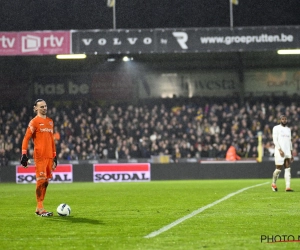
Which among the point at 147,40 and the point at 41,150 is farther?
the point at 147,40

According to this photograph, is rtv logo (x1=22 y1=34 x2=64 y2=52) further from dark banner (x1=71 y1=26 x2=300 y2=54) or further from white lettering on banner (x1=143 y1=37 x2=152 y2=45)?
white lettering on banner (x1=143 y1=37 x2=152 y2=45)

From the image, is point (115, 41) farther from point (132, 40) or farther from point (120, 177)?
point (120, 177)

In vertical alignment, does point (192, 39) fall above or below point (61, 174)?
above

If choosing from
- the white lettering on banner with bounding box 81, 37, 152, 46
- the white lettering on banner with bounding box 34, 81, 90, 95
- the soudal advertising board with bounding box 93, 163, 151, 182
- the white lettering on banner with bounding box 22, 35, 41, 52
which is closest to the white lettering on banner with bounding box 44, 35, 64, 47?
the white lettering on banner with bounding box 22, 35, 41, 52

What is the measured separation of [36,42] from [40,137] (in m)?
22.7

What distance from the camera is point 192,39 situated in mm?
34781

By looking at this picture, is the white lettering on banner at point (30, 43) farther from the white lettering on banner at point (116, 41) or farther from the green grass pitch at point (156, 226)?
the green grass pitch at point (156, 226)

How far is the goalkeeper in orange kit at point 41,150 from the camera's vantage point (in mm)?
12141

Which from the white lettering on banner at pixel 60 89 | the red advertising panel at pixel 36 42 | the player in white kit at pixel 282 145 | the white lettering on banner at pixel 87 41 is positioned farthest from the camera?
the white lettering on banner at pixel 60 89

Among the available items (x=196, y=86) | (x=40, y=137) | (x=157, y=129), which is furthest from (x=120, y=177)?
(x=40, y=137)

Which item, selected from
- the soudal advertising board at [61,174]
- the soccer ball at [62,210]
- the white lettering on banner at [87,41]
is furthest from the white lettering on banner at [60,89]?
the soccer ball at [62,210]

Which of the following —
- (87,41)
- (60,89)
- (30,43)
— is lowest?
(60,89)

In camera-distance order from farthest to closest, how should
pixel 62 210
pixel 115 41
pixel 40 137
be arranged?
pixel 115 41 < pixel 40 137 < pixel 62 210

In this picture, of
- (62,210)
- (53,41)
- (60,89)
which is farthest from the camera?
(60,89)
